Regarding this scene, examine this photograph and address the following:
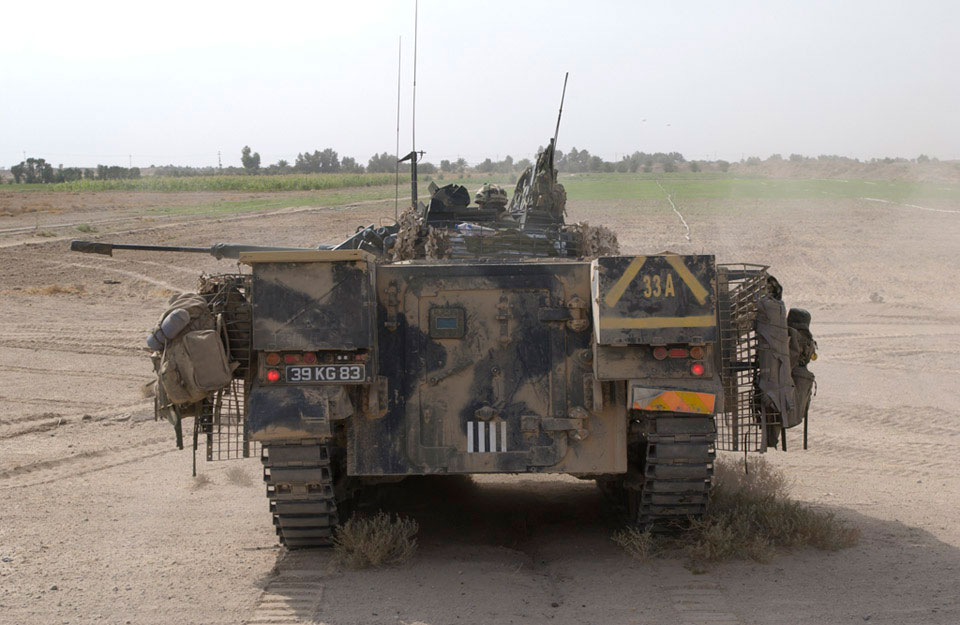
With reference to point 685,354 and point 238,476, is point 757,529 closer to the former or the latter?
point 685,354

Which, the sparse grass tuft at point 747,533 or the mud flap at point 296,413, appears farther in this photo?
the sparse grass tuft at point 747,533

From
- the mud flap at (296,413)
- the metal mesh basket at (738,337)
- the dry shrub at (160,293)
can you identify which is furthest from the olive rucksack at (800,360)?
the dry shrub at (160,293)

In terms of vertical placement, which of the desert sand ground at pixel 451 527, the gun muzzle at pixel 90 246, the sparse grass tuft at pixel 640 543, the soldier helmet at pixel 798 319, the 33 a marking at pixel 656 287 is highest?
the gun muzzle at pixel 90 246

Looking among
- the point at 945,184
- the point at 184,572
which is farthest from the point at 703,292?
the point at 945,184

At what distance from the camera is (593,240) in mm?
9430

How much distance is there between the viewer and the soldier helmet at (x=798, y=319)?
748cm

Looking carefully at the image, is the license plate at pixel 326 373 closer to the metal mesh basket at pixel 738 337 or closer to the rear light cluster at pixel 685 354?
the rear light cluster at pixel 685 354

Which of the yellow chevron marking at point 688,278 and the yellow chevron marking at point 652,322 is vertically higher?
the yellow chevron marking at point 688,278

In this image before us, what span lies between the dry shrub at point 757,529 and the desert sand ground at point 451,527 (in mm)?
113

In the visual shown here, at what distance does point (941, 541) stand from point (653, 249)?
18.6m

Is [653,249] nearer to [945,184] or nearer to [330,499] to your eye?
[330,499]

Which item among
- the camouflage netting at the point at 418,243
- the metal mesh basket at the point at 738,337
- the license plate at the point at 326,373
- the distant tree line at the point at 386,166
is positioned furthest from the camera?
the distant tree line at the point at 386,166

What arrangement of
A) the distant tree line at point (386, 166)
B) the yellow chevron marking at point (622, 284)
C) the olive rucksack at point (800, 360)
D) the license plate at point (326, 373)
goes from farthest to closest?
the distant tree line at point (386, 166)
the olive rucksack at point (800, 360)
the license plate at point (326, 373)
the yellow chevron marking at point (622, 284)

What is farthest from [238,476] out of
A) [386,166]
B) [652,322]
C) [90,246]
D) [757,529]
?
[386,166]
